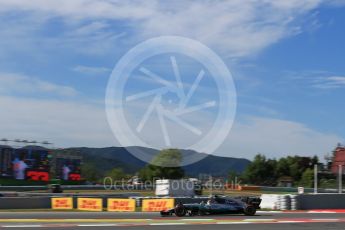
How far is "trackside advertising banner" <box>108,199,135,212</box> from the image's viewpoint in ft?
106

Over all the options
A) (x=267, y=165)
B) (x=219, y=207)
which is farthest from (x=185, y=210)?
(x=267, y=165)

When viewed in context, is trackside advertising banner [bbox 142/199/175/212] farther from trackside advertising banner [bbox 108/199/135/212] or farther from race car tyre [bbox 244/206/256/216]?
race car tyre [bbox 244/206/256/216]

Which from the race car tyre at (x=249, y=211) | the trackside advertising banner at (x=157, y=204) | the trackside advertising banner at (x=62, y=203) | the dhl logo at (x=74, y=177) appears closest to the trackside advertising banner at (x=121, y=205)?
the trackside advertising banner at (x=157, y=204)

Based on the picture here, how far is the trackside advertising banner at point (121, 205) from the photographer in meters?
32.2

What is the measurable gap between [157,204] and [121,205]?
2725mm

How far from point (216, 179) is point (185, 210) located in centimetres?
5350

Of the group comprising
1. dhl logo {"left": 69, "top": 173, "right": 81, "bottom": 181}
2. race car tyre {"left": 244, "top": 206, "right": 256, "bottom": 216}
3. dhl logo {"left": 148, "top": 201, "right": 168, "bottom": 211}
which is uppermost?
race car tyre {"left": 244, "top": 206, "right": 256, "bottom": 216}

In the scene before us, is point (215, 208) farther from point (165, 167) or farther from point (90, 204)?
point (165, 167)

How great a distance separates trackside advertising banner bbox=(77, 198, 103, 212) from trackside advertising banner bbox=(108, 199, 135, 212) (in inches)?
28.8

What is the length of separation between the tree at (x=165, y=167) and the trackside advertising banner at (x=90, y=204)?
75317 millimetres

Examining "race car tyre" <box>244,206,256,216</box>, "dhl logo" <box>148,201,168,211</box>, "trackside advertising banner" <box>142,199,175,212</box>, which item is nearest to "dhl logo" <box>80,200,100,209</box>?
"trackside advertising banner" <box>142,199,175,212</box>

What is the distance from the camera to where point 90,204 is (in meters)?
34.1

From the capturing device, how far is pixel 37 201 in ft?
113

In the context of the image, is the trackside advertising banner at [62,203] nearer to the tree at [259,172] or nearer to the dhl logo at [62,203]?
the dhl logo at [62,203]
